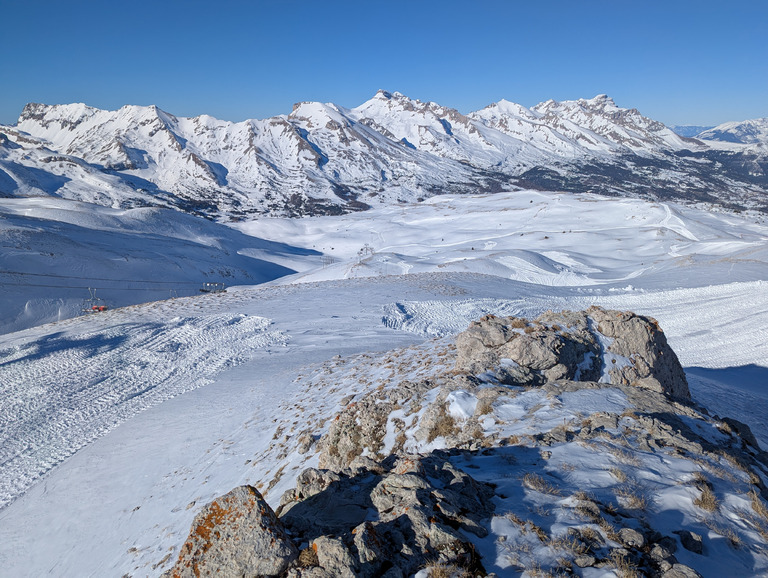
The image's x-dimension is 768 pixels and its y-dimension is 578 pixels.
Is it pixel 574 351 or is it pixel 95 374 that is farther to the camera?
pixel 95 374

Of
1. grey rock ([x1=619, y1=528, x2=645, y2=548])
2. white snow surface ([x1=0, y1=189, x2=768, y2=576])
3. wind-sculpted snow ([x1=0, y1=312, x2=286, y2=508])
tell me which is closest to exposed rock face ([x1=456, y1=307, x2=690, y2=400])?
white snow surface ([x1=0, y1=189, x2=768, y2=576])

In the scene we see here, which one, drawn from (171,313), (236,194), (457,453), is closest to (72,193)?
(236,194)

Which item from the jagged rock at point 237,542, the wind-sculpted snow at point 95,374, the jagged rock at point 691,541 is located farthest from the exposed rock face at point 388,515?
the wind-sculpted snow at point 95,374

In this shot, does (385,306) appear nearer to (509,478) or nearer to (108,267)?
(509,478)

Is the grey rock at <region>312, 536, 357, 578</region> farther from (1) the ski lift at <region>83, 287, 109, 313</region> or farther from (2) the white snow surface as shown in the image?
(1) the ski lift at <region>83, 287, 109, 313</region>

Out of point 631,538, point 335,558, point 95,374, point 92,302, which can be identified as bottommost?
point 92,302

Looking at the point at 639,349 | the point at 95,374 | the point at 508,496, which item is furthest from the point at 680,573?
the point at 95,374

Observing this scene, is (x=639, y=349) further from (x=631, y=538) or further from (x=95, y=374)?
(x=95, y=374)

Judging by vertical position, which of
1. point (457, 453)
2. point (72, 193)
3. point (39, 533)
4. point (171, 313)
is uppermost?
point (72, 193)
